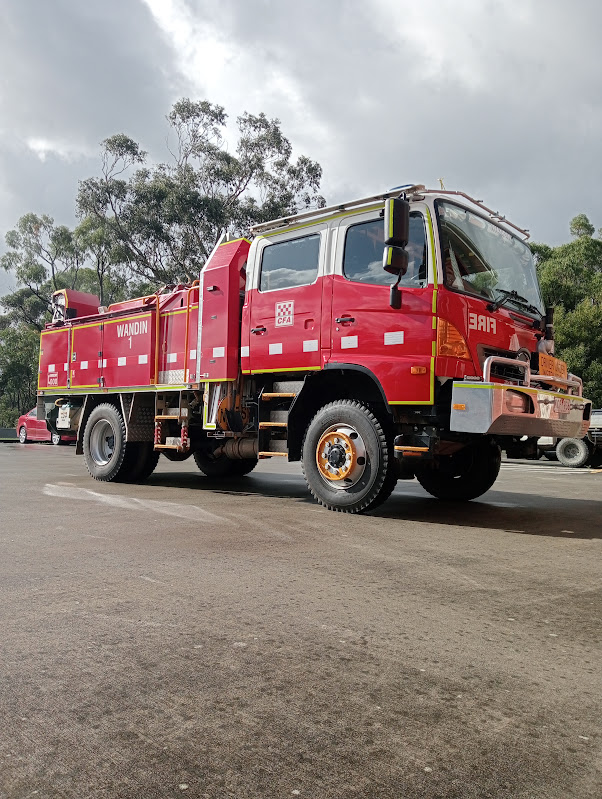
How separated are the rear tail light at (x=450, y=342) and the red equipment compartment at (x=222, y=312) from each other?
265cm

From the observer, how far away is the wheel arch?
6.60 metres

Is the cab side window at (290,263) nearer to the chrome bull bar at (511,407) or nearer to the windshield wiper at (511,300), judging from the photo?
the windshield wiper at (511,300)

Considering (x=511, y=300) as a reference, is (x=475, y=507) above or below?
below

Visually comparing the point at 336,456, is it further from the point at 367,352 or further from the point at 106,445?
the point at 106,445

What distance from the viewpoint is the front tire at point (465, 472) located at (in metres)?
7.76

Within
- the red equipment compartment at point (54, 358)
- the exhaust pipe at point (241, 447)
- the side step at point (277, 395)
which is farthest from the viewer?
the red equipment compartment at point (54, 358)

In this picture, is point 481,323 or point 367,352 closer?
point 481,323

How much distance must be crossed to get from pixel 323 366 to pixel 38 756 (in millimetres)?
5216

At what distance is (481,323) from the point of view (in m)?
6.26

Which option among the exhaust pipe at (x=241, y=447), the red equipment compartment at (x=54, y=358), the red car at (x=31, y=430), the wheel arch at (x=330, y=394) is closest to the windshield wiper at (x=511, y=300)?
the wheel arch at (x=330, y=394)

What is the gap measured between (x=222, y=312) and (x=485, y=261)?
302 cm

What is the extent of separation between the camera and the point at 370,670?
8.31 feet

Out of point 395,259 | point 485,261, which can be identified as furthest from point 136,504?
point 485,261

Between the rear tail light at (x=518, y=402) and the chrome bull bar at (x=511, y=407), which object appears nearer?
the chrome bull bar at (x=511, y=407)
